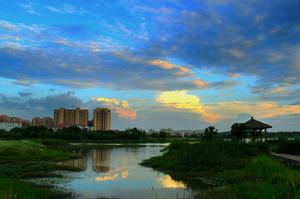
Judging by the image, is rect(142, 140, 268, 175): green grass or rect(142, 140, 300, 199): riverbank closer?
rect(142, 140, 300, 199): riverbank

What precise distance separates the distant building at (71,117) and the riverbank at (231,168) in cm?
14879

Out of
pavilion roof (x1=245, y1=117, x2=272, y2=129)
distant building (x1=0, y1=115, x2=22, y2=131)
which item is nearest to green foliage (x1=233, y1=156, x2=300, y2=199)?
pavilion roof (x1=245, y1=117, x2=272, y2=129)

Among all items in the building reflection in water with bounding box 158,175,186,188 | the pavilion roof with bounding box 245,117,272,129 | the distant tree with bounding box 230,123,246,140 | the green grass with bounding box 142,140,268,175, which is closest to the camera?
the building reflection in water with bounding box 158,175,186,188

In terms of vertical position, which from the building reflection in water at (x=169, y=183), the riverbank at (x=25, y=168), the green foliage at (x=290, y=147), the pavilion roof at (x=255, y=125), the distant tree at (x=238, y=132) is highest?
the pavilion roof at (x=255, y=125)

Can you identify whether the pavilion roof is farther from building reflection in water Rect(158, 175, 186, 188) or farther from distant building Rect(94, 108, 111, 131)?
distant building Rect(94, 108, 111, 131)

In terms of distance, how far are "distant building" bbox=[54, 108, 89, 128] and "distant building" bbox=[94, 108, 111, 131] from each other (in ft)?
15.8

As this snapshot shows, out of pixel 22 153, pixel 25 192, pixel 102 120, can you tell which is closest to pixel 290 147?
pixel 22 153

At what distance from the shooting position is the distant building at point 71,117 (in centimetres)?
18838

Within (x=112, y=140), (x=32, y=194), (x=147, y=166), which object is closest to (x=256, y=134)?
(x=147, y=166)

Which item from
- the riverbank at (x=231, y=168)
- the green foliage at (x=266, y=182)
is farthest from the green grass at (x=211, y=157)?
the green foliage at (x=266, y=182)

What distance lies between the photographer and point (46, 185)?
73.9 feet

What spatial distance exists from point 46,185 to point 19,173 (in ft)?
20.5

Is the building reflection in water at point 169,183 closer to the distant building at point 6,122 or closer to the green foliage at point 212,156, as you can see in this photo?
the green foliage at point 212,156

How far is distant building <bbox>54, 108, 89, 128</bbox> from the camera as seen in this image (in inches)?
7416
